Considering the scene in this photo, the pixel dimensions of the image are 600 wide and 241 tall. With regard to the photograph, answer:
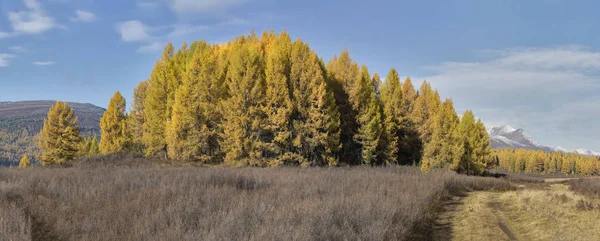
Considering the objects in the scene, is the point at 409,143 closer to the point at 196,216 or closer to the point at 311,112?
the point at 311,112

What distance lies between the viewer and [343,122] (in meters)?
35.6

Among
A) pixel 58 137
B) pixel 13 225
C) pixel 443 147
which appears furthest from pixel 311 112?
pixel 58 137

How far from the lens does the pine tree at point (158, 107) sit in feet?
107

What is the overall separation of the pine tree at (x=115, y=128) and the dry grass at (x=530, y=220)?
132 feet

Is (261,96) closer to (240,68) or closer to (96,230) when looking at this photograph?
(240,68)

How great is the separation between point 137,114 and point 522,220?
38.5m

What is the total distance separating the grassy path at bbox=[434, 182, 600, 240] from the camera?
846cm

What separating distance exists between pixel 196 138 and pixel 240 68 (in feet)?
21.5

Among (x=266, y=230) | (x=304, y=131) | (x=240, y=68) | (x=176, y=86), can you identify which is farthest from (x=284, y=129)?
(x=266, y=230)

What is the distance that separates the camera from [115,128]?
1746 inches

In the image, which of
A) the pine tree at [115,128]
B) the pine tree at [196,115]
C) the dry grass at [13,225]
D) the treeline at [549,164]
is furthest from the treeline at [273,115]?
the treeline at [549,164]

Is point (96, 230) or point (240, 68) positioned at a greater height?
point (240, 68)

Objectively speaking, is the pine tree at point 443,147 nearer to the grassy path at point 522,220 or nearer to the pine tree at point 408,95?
the pine tree at point 408,95

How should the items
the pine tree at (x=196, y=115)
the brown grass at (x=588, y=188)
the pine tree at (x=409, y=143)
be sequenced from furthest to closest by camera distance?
the pine tree at (x=409, y=143) → the pine tree at (x=196, y=115) → the brown grass at (x=588, y=188)
